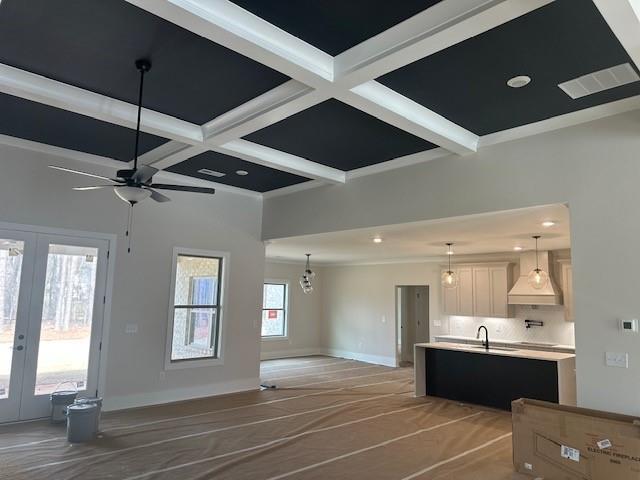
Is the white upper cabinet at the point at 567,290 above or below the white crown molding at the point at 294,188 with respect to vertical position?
below

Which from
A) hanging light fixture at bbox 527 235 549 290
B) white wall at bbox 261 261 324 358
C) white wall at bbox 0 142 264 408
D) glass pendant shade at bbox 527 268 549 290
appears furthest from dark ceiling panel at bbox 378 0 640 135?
white wall at bbox 261 261 324 358

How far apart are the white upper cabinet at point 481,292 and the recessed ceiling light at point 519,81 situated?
6040mm

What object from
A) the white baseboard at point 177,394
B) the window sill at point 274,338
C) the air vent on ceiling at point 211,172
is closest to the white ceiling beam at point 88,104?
the air vent on ceiling at point 211,172

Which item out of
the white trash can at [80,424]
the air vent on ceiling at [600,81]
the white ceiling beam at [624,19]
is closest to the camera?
the white ceiling beam at [624,19]

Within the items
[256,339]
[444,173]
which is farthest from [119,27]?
[256,339]

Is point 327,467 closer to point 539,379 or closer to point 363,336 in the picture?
point 539,379

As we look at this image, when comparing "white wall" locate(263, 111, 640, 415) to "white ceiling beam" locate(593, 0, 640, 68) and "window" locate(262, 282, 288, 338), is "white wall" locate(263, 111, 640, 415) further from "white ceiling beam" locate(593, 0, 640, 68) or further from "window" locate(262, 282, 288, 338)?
"window" locate(262, 282, 288, 338)

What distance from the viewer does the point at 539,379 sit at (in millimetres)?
6172

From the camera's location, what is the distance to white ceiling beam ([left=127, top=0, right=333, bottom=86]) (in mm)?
2615

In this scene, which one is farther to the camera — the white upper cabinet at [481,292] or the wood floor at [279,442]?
the white upper cabinet at [481,292]

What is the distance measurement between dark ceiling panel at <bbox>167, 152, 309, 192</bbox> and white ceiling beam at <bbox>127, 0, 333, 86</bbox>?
8.49ft

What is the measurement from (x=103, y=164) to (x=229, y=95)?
9.57 ft

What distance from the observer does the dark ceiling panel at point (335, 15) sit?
2.69 m

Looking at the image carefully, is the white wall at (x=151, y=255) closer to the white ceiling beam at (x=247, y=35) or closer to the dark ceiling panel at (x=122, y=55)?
the dark ceiling panel at (x=122, y=55)
